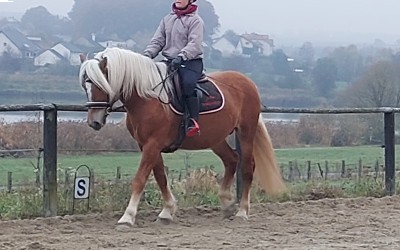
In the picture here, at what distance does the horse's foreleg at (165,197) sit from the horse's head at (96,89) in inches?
36.3

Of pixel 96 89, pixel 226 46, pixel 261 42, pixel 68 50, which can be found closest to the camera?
pixel 96 89

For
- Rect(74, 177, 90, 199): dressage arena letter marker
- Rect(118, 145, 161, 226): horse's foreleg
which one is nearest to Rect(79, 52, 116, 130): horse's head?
Rect(118, 145, 161, 226): horse's foreleg

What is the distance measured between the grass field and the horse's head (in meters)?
1.31

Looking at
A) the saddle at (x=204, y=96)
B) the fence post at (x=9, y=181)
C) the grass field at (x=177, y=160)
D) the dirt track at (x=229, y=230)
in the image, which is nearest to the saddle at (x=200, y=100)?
the saddle at (x=204, y=96)

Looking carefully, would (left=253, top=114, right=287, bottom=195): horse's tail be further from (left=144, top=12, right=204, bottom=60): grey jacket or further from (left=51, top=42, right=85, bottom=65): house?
(left=51, top=42, right=85, bottom=65): house

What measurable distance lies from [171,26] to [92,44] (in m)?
5.57

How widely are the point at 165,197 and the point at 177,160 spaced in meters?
2.10

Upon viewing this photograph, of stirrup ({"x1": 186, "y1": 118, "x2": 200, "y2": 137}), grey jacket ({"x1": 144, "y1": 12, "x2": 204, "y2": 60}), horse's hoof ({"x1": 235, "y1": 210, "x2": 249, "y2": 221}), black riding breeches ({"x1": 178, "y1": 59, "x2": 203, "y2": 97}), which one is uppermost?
grey jacket ({"x1": 144, "y1": 12, "x2": 204, "y2": 60})

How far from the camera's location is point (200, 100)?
8.11m

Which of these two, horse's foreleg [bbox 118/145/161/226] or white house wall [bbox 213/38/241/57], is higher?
white house wall [bbox 213/38/241/57]

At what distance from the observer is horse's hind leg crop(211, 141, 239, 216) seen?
8.78m

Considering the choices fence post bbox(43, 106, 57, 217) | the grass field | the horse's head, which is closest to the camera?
the horse's head

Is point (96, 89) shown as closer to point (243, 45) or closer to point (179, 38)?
point (179, 38)

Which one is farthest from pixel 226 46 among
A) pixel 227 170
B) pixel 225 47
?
pixel 227 170
